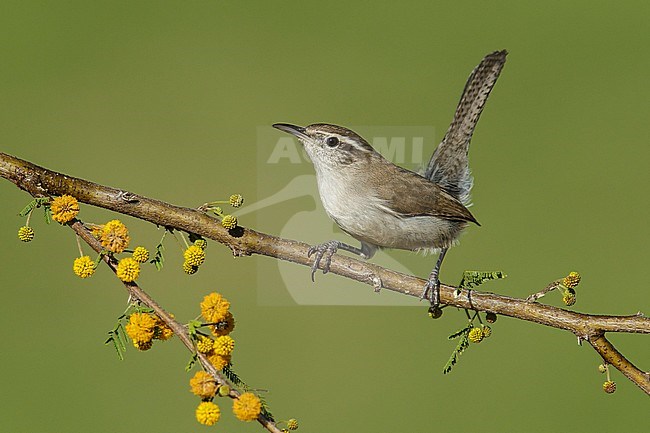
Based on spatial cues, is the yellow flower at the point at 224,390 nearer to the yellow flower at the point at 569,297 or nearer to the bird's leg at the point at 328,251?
the bird's leg at the point at 328,251

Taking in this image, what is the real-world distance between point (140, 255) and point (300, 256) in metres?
0.22

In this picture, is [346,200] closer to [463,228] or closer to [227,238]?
[463,228]

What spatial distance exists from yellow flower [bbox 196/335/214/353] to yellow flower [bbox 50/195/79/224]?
7.7 inches

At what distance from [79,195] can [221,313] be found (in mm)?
225

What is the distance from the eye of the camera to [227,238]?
0.81m

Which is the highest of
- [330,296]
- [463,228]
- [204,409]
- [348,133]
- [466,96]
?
[466,96]

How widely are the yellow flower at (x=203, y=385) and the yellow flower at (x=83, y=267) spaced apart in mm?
159

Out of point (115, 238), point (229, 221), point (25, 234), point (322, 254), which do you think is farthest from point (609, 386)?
point (25, 234)

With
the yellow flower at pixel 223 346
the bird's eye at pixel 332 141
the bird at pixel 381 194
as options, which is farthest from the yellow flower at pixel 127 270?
the bird's eye at pixel 332 141

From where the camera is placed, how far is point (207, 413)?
64 centimetres

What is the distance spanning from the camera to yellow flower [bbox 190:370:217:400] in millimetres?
644

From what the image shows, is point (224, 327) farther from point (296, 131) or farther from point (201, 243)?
point (296, 131)

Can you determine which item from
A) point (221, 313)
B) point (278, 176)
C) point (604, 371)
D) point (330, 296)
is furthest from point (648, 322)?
point (278, 176)

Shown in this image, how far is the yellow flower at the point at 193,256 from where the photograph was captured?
751 millimetres
